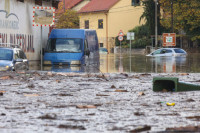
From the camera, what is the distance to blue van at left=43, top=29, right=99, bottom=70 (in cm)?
3045

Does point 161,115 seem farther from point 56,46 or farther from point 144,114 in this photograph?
point 56,46

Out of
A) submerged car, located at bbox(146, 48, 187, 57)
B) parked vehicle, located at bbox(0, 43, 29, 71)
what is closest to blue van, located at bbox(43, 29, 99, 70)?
parked vehicle, located at bbox(0, 43, 29, 71)

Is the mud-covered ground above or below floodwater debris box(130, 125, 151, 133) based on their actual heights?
below

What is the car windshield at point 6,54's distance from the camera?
23109 millimetres

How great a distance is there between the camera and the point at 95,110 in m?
8.73

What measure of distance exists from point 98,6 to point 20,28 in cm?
5597

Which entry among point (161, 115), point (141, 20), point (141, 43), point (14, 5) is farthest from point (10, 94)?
point (141, 20)

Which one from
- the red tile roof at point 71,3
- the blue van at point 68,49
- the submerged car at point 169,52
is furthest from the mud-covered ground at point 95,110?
the red tile roof at point 71,3

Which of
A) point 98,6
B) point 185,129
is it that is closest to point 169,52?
point 98,6

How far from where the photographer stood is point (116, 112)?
27.9 feet

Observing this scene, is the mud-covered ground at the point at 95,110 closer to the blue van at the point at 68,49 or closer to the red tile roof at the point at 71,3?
the blue van at the point at 68,49

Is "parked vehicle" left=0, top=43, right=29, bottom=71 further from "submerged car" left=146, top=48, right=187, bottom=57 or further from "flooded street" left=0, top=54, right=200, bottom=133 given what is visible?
"submerged car" left=146, top=48, right=187, bottom=57

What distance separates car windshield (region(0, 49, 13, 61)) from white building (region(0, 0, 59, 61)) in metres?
9.13

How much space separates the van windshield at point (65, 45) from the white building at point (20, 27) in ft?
10.8
